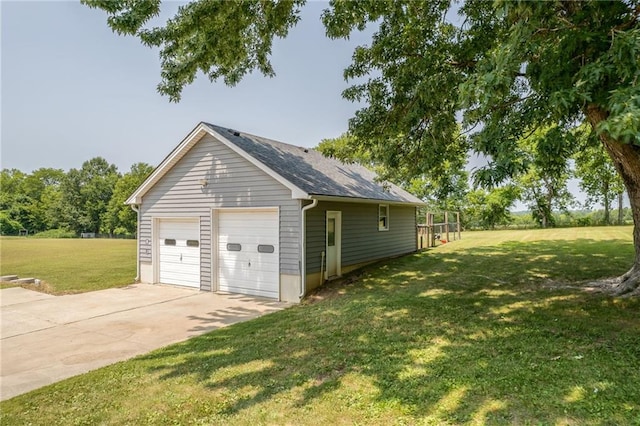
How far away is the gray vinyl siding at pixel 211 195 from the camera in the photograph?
8.85 metres

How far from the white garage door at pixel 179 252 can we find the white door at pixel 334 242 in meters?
4.03

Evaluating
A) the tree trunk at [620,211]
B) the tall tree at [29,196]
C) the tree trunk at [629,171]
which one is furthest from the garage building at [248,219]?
the tall tree at [29,196]

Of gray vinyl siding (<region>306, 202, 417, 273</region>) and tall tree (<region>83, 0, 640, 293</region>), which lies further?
gray vinyl siding (<region>306, 202, 417, 273</region>)

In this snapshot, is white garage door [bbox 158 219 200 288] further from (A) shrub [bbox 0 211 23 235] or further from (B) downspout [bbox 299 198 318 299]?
(A) shrub [bbox 0 211 23 235]

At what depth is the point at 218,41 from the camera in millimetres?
6871

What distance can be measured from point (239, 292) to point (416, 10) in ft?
27.1

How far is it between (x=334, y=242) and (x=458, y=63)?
5.72 metres

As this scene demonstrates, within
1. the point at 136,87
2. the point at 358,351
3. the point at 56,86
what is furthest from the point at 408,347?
the point at 56,86

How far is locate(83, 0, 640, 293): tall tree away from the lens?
367 centimetres

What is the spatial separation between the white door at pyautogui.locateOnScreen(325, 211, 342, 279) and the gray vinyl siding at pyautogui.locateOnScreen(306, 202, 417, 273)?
24 centimetres

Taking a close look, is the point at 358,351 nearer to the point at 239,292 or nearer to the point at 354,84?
the point at 239,292

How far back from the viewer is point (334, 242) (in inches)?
410

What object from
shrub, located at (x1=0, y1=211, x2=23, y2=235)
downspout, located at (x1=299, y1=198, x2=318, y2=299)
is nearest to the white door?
downspout, located at (x1=299, y1=198, x2=318, y2=299)

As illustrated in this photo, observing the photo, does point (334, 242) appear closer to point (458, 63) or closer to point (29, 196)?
point (458, 63)
